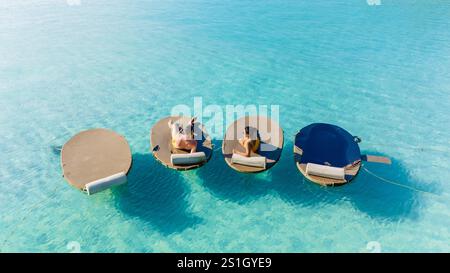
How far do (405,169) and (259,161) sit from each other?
5339 mm

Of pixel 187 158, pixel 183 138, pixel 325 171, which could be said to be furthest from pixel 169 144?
pixel 325 171

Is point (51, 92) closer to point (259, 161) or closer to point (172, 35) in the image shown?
point (172, 35)

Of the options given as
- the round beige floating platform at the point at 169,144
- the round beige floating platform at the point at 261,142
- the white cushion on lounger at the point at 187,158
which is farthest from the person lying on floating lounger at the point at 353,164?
the white cushion on lounger at the point at 187,158

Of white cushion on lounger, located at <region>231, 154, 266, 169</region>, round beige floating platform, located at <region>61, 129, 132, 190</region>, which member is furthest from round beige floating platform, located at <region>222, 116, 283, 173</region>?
round beige floating platform, located at <region>61, 129, 132, 190</region>

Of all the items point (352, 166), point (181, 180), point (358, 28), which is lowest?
point (181, 180)

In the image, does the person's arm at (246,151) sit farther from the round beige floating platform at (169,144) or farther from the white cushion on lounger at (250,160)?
the round beige floating platform at (169,144)

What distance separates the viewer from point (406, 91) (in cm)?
1408

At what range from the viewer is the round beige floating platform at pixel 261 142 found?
9.36m

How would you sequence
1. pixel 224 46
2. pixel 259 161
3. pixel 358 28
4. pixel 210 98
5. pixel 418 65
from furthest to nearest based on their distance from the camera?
pixel 358 28
pixel 224 46
pixel 418 65
pixel 210 98
pixel 259 161

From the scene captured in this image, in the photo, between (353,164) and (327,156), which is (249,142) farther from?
(353,164)

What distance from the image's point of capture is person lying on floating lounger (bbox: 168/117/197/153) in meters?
9.56

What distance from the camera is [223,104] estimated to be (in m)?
13.4

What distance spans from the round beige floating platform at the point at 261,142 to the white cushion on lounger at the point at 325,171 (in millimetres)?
1095
